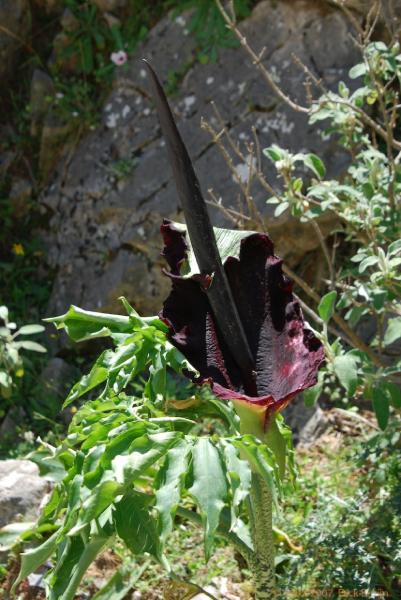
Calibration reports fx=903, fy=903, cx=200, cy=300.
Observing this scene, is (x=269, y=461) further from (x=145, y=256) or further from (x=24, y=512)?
(x=145, y=256)

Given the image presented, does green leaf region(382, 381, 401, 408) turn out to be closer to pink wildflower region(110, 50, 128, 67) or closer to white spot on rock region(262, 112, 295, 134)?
white spot on rock region(262, 112, 295, 134)

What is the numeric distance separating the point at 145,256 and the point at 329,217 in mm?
819

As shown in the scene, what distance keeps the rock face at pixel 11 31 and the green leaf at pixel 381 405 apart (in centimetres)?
303

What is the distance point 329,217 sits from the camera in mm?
3525

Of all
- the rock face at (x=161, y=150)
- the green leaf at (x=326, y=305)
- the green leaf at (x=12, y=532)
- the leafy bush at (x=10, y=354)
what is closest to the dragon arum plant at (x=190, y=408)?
the green leaf at (x=326, y=305)

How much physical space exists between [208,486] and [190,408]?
1.57 feet

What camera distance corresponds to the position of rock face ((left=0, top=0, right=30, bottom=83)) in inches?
175

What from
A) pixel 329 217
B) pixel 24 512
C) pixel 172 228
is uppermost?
pixel 329 217

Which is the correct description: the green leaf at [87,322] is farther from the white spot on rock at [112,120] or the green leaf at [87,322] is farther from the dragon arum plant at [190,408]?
the white spot on rock at [112,120]

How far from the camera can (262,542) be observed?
1978 millimetres

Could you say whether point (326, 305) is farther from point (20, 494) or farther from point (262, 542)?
point (20, 494)

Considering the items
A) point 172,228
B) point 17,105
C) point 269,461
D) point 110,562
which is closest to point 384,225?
point 172,228

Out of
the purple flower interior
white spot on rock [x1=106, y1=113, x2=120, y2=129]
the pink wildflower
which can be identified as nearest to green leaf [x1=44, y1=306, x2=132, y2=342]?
the purple flower interior

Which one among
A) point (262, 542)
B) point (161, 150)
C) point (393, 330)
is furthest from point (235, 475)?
point (161, 150)
